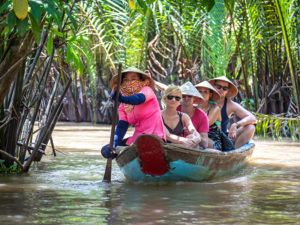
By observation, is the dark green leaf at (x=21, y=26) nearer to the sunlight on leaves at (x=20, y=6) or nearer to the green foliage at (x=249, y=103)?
the sunlight on leaves at (x=20, y=6)

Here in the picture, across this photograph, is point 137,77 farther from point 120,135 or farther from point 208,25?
point 208,25

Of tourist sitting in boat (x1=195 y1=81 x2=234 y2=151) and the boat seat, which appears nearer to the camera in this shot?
the boat seat

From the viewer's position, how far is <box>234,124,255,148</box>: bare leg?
750 centimetres

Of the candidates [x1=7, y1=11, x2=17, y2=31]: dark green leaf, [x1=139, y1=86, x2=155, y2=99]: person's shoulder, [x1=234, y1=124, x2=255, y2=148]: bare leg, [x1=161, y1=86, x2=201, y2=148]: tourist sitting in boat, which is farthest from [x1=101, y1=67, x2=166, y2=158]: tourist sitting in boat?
[x1=234, y1=124, x2=255, y2=148]: bare leg

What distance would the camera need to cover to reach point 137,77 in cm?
532

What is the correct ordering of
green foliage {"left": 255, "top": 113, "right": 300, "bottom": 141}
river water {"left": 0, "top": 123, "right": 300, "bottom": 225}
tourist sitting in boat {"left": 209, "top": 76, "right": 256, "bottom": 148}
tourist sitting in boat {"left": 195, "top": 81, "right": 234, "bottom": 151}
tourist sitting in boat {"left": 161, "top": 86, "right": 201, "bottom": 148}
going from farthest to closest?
green foliage {"left": 255, "top": 113, "right": 300, "bottom": 141} → tourist sitting in boat {"left": 209, "top": 76, "right": 256, "bottom": 148} → tourist sitting in boat {"left": 195, "top": 81, "right": 234, "bottom": 151} → tourist sitting in boat {"left": 161, "top": 86, "right": 201, "bottom": 148} → river water {"left": 0, "top": 123, "right": 300, "bottom": 225}

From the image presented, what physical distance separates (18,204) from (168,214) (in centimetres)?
116

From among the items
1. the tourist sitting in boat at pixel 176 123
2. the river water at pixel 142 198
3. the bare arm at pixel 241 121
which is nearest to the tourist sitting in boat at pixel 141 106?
the tourist sitting in boat at pixel 176 123

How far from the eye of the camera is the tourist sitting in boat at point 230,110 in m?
7.02

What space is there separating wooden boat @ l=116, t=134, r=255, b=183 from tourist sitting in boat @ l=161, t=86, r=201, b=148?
21 centimetres

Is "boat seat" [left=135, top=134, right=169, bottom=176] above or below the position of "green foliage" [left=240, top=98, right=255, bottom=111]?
below

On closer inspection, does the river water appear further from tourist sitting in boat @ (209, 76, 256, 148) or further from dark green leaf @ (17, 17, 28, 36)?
dark green leaf @ (17, 17, 28, 36)

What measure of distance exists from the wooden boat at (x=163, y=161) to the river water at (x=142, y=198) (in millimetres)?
94

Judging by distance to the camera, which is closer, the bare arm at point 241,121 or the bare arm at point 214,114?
the bare arm at point 214,114
